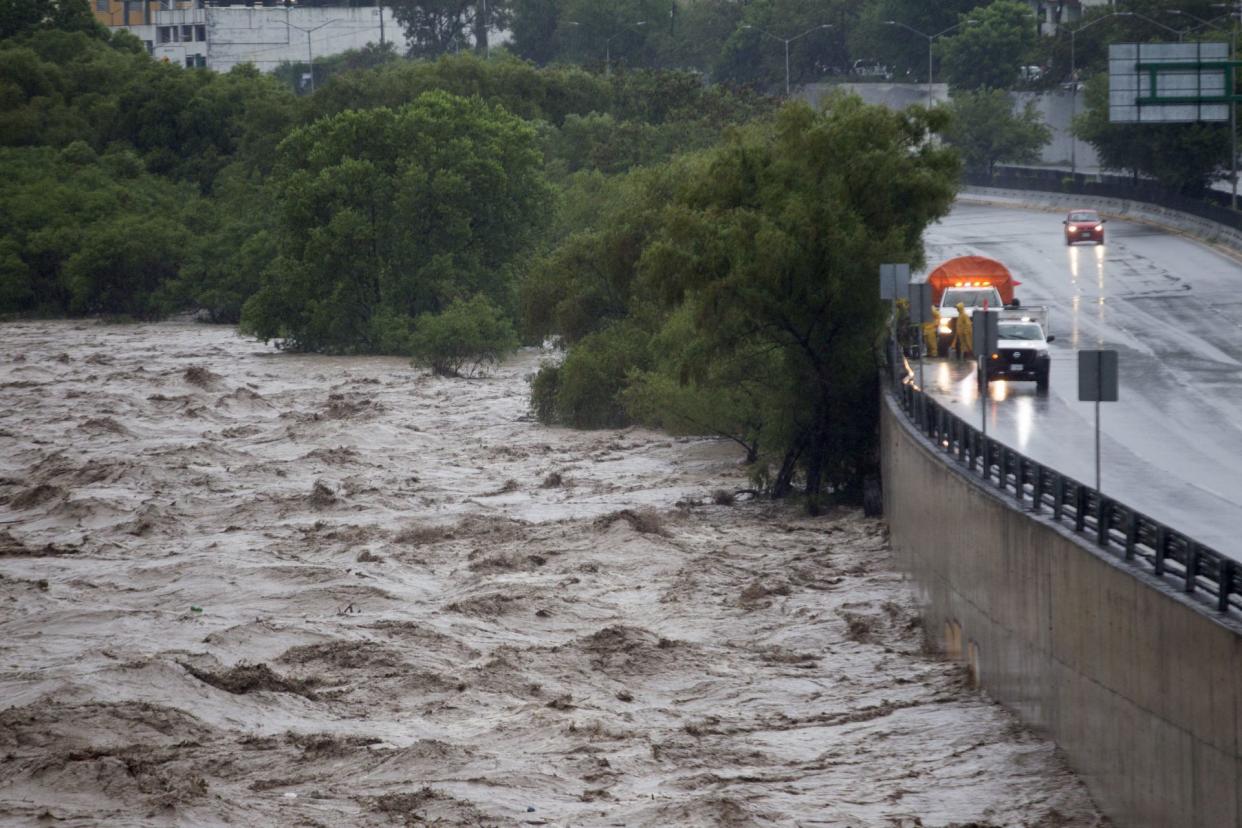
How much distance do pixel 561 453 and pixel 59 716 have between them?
25.8 metres

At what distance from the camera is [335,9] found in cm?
19112

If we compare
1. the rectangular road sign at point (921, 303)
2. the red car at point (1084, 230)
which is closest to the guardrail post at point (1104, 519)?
the rectangular road sign at point (921, 303)

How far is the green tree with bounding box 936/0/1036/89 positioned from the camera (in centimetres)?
12850

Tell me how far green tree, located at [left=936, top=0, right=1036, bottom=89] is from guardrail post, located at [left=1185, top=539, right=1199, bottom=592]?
11398 cm

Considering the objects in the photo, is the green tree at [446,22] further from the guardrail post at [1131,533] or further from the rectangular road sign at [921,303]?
the guardrail post at [1131,533]

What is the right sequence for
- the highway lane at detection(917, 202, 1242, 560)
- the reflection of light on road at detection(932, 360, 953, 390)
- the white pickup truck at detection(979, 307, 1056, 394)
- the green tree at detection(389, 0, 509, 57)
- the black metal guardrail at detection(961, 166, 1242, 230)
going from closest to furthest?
the highway lane at detection(917, 202, 1242, 560), the white pickup truck at detection(979, 307, 1056, 394), the reflection of light on road at detection(932, 360, 953, 390), the black metal guardrail at detection(961, 166, 1242, 230), the green tree at detection(389, 0, 509, 57)

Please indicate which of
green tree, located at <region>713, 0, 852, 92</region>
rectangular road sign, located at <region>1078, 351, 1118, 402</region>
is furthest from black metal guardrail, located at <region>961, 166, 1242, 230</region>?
rectangular road sign, located at <region>1078, 351, 1118, 402</region>

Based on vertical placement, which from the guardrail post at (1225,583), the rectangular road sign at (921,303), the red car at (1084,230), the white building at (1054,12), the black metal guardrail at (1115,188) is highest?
the white building at (1054,12)

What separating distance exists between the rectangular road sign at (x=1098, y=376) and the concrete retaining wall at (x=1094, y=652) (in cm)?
162

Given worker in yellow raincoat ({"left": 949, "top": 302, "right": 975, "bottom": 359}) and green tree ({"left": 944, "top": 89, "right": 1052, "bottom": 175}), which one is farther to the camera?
green tree ({"left": 944, "top": 89, "right": 1052, "bottom": 175})

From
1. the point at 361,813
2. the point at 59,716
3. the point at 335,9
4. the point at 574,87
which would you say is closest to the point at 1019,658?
the point at 361,813

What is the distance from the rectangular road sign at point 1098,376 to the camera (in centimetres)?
2153

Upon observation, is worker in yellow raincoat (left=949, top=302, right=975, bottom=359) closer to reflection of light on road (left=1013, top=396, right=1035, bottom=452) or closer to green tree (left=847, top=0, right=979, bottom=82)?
reflection of light on road (left=1013, top=396, right=1035, bottom=452)

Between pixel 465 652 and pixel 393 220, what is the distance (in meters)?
47.0
